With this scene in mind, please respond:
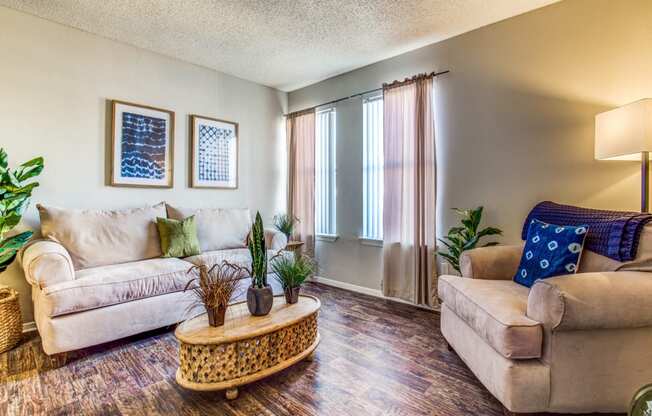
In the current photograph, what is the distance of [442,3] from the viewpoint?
239cm

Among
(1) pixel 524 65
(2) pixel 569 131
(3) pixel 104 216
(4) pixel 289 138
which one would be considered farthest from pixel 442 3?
(3) pixel 104 216

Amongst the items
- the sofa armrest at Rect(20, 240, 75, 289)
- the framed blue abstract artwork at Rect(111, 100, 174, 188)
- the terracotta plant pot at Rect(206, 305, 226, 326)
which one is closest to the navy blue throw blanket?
the terracotta plant pot at Rect(206, 305, 226, 326)

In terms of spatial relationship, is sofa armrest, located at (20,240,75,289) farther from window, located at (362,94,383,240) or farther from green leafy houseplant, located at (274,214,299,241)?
window, located at (362,94,383,240)

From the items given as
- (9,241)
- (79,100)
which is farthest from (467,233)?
(79,100)

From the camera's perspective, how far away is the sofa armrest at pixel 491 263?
7.04 ft

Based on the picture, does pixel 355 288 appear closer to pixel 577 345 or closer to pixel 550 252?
pixel 550 252

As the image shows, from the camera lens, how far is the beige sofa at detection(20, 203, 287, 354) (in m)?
2.00

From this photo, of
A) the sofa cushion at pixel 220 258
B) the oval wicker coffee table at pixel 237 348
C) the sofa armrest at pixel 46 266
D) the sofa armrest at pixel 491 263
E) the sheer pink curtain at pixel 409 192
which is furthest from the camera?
the sheer pink curtain at pixel 409 192

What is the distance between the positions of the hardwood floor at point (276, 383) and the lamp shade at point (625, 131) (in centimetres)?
159

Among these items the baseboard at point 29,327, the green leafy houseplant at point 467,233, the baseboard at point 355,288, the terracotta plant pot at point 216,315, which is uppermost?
the green leafy houseplant at point 467,233

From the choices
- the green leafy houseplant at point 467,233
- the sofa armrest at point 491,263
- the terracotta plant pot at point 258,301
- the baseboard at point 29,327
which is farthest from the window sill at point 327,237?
the baseboard at point 29,327

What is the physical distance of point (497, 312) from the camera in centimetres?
151

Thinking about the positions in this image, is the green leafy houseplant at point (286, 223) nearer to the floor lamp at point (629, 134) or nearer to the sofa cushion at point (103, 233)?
the sofa cushion at point (103, 233)

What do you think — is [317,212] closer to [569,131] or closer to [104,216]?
[104,216]
